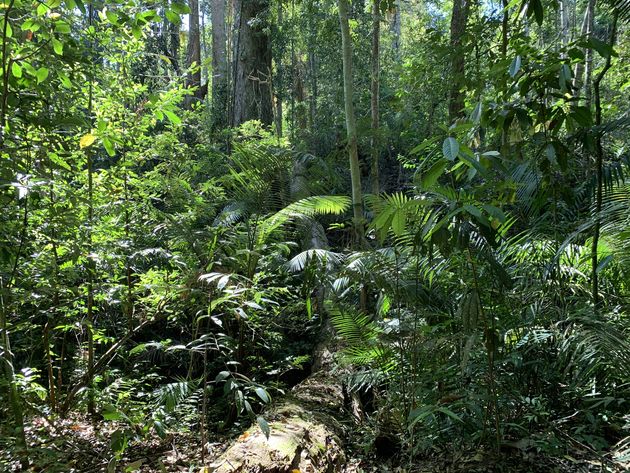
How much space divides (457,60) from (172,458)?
5.27 meters

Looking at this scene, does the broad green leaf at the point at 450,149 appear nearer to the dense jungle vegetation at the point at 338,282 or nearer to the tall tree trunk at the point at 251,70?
the dense jungle vegetation at the point at 338,282

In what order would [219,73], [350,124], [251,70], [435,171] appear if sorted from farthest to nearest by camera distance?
[219,73] → [251,70] → [350,124] → [435,171]

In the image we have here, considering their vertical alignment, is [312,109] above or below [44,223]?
above

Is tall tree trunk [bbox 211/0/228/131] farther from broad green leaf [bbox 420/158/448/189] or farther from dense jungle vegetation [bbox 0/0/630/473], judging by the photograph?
broad green leaf [bbox 420/158/448/189]

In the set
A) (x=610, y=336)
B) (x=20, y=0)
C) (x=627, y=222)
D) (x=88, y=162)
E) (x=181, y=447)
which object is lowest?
(x=181, y=447)

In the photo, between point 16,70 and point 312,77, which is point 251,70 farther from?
point 16,70

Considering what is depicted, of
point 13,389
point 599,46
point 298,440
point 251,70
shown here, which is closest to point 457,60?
point 599,46

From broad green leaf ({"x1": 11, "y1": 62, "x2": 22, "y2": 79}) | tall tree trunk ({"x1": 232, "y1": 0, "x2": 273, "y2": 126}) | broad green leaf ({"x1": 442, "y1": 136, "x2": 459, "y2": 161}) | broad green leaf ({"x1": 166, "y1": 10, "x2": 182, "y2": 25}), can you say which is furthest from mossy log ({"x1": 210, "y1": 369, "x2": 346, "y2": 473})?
tall tree trunk ({"x1": 232, "y1": 0, "x2": 273, "y2": 126})

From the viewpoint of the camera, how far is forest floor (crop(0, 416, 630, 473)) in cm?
227

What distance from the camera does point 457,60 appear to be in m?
5.53

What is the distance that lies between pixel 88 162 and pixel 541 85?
3.32 meters

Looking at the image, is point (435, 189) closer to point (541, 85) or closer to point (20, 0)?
point (541, 85)

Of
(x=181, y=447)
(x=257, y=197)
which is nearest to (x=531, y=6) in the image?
(x=257, y=197)

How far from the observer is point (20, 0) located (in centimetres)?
225
